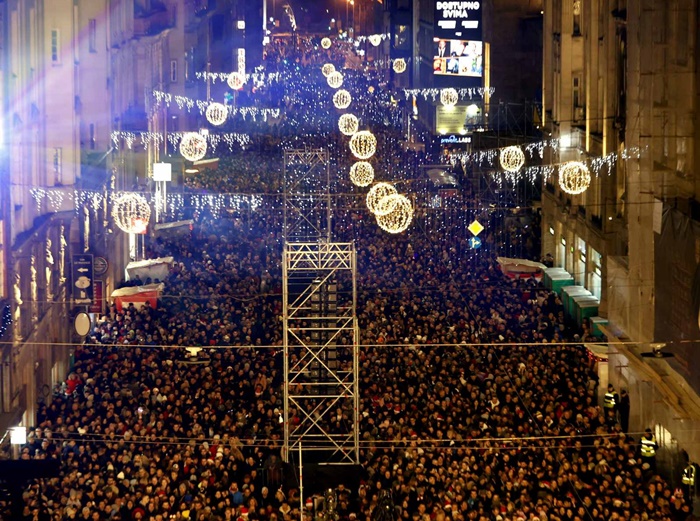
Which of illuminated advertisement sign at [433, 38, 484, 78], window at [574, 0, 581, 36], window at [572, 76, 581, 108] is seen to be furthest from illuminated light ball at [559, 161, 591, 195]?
illuminated advertisement sign at [433, 38, 484, 78]

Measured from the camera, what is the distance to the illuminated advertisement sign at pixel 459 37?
3152 inches

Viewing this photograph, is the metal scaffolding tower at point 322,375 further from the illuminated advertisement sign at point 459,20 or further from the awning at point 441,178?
the illuminated advertisement sign at point 459,20

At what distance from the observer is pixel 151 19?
62.1m

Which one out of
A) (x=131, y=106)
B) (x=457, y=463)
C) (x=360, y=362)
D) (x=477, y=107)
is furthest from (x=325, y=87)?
(x=457, y=463)

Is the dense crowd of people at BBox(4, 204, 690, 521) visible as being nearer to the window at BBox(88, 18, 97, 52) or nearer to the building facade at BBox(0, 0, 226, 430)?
the building facade at BBox(0, 0, 226, 430)

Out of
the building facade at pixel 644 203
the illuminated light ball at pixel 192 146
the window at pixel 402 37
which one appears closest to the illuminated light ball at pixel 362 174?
the illuminated light ball at pixel 192 146

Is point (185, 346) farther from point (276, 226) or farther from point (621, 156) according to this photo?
point (276, 226)

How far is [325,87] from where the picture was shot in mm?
116312

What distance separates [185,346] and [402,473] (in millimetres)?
9944

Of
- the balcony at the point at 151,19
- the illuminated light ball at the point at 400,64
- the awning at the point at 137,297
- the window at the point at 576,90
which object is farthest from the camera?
the illuminated light ball at the point at 400,64

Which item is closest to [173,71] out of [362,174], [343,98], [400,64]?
[343,98]

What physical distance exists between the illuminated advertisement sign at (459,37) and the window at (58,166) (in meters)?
43.5

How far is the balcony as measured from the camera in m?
59.8

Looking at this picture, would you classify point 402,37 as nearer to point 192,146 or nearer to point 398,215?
point 192,146
